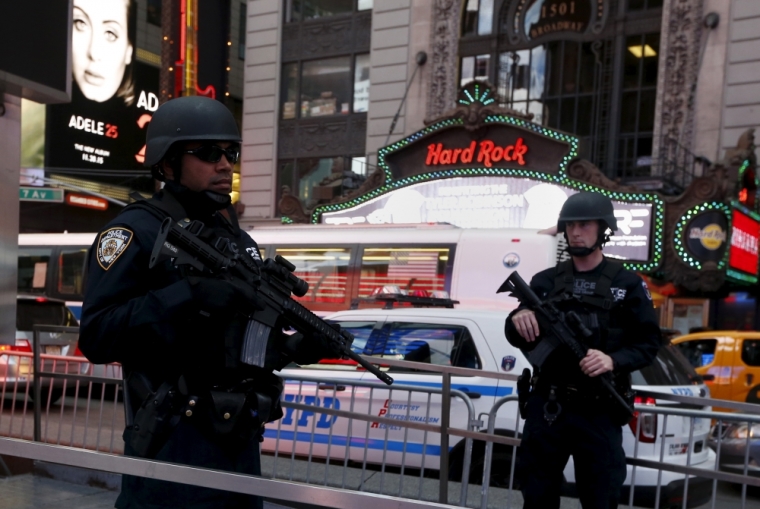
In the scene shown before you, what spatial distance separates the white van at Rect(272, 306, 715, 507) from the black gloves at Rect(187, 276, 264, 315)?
3.14 m

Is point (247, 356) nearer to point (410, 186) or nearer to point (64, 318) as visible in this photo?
point (64, 318)

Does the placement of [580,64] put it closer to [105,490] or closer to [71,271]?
[71,271]

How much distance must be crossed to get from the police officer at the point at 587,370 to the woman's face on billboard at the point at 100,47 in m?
24.5

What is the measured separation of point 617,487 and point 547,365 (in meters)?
0.67

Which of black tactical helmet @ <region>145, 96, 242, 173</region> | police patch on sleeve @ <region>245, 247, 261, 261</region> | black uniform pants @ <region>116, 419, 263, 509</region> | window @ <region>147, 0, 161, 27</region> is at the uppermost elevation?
window @ <region>147, 0, 161, 27</region>

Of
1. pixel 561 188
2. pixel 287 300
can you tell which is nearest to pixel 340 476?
pixel 287 300

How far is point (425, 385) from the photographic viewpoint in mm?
6746

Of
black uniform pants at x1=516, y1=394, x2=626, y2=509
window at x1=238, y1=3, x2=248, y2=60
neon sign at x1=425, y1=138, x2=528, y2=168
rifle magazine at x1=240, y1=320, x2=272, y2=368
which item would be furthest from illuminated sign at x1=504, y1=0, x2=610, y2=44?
rifle magazine at x1=240, y1=320, x2=272, y2=368

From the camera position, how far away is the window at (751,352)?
11.2 metres

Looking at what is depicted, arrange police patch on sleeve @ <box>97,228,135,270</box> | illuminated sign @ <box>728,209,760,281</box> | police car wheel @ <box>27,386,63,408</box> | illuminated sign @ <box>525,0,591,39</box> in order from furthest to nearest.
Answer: illuminated sign @ <box>525,0,591,39</box> < illuminated sign @ <box>728,209,760,281</box> < police car wheel @ <box>27,386,63,408</box> < police patch on sleeve @ <box>97,228,135,270</box>

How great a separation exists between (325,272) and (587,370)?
33.7 feet

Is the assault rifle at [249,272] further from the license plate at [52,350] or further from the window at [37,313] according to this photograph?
the window at [37,313]

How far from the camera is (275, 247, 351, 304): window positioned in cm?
1359

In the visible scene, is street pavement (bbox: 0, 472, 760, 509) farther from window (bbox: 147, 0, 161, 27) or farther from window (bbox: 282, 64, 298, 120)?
window (bbox: 147, 0, 161, 27)
